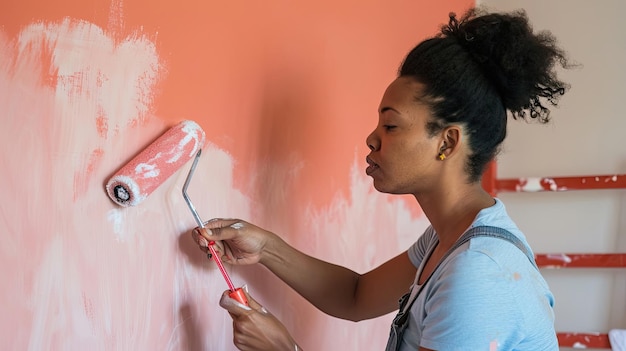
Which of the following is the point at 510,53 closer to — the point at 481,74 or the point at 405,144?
the point at 481,74

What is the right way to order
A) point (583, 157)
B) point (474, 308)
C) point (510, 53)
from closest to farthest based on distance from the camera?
point (474, 308)
point (510, 53)
point (583, 157)

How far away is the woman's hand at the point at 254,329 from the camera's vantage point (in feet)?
3.00

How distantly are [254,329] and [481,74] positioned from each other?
1.75ft

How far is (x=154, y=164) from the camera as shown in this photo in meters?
0.82

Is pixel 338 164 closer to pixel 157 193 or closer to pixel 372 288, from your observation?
pixel 372 288

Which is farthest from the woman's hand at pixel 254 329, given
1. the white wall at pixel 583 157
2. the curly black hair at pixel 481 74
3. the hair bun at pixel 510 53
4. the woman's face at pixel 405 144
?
the white wall at pixel 583 157

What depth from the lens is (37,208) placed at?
0.73m

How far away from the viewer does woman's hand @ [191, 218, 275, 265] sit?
3.05ft

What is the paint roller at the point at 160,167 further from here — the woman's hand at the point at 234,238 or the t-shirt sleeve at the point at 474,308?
the t-shirt sleeve at the point at 474,308

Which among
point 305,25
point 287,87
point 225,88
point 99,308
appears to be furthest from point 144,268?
point 305,25

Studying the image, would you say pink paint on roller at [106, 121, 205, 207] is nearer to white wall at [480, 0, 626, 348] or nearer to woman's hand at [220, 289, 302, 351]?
woman's hand at [220, 289, 302, 351]

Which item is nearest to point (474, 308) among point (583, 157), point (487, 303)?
point (487, 303)

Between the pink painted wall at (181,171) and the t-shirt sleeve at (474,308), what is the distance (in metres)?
0.41

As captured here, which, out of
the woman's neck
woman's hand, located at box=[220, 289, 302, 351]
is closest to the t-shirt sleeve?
the woman's neck
